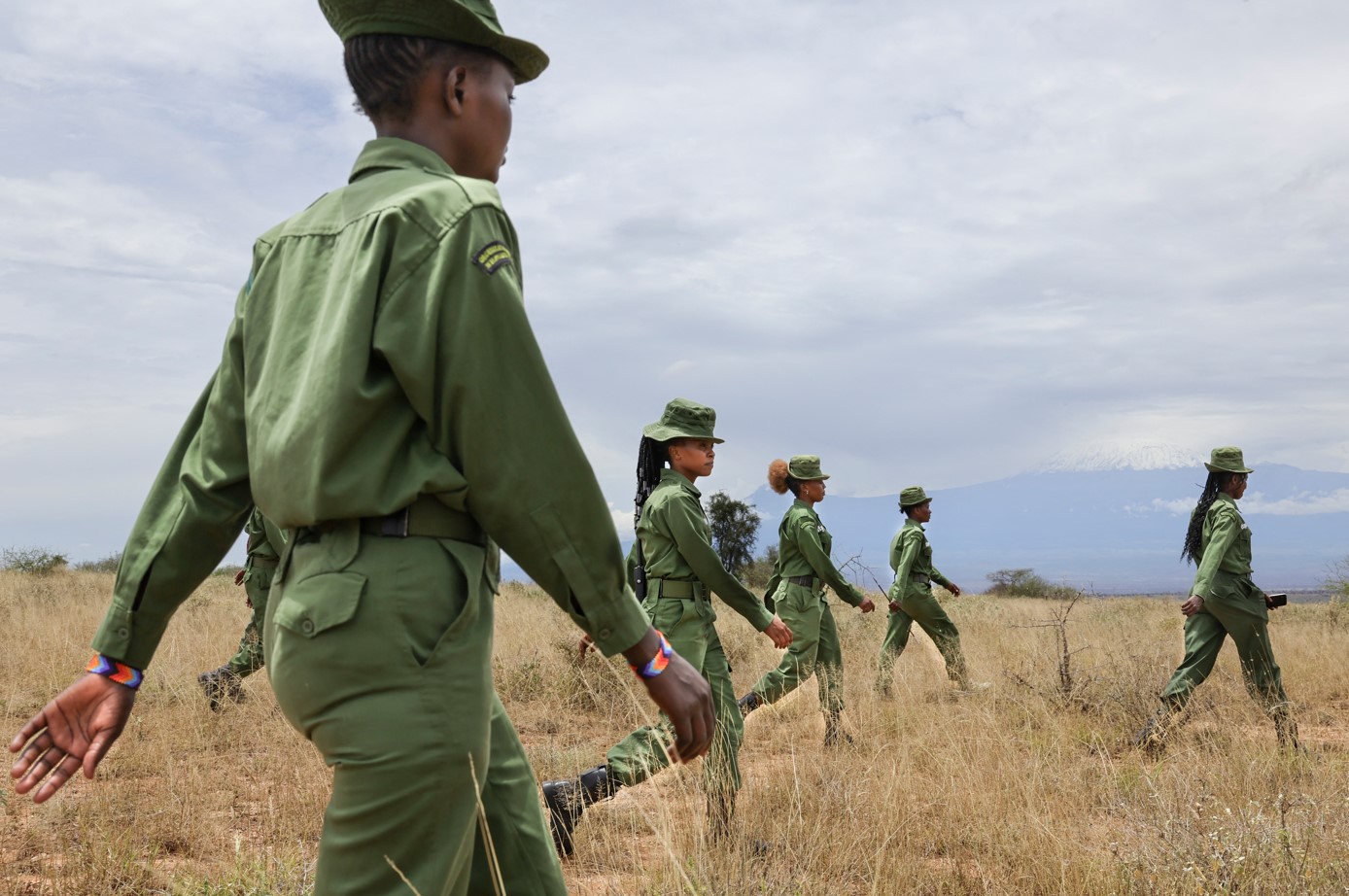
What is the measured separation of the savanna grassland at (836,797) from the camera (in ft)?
13.2

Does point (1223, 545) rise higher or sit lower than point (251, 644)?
higher

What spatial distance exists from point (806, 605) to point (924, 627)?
2.93 meters

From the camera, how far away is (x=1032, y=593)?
33219mm

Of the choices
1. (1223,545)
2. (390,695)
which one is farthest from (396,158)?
(1223,545)

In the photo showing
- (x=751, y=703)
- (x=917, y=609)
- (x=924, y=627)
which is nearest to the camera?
(x=751, y=703)

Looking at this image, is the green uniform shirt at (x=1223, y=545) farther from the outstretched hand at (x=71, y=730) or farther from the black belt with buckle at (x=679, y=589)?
the outstretched hand at (x=71, y=730)

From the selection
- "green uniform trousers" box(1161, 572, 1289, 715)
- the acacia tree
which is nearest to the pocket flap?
"green uniform trousers" box(1161, 572, 1289, 715)

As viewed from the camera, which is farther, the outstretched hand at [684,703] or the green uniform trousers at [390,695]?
the outstretched hand at [684,703]

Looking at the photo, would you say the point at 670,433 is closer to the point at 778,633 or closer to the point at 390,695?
the point at 778,633

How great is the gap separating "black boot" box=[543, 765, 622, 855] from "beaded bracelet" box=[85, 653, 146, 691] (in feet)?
10.2

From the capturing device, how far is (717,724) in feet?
16.9

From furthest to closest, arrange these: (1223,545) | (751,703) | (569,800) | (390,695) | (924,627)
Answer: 1. (924,627)
2. (751,703)
3. (1223,545)
4. (569,800)
5. (390,695)

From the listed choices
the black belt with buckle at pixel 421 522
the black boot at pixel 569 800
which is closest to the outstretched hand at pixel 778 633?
the black boot at pixel 569 800

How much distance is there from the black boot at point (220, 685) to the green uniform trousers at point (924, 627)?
5.83 meters
